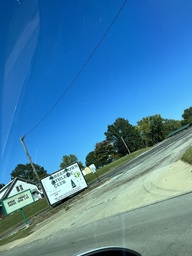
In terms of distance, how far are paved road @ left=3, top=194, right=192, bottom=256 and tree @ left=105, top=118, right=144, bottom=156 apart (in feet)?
360

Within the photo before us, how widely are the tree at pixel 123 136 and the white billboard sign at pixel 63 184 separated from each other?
292 feet

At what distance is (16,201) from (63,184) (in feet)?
19.3

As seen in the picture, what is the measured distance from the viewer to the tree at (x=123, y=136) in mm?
120938

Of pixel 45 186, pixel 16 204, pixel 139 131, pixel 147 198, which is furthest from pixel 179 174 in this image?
pixel 139 131

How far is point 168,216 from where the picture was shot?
27.4ft

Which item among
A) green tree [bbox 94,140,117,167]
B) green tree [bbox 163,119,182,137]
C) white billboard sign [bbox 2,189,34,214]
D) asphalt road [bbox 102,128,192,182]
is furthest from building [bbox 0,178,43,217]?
green tree [bbox 163,119,182,137]

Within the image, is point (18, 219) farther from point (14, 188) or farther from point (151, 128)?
point (151, 128)

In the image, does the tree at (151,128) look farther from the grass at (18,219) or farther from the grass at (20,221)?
the grass at (18,219)

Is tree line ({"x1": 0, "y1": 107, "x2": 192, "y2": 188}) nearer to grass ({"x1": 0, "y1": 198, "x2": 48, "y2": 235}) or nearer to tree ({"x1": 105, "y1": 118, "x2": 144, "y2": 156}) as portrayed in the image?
tree ({"x1": 105, "y1": 118, "x2": 144, "y2": 156})

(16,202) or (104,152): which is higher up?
(104,152)

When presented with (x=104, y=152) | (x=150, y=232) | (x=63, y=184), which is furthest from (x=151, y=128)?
(x=150, y=232)

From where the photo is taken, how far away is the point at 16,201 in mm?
26469

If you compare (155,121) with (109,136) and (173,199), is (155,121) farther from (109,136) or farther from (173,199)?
(173,199)

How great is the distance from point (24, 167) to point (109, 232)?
478ft
